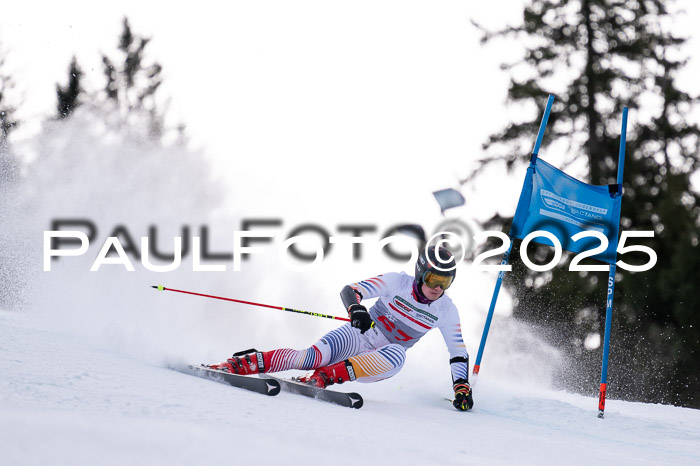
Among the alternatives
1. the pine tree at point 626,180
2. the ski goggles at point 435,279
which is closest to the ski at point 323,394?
the ski goggles at point 435,279

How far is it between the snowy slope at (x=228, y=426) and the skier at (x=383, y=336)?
0.27 metres

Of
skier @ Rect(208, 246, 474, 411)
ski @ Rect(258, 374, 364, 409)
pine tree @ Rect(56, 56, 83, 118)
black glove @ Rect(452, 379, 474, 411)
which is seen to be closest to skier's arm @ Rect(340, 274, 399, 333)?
skier @ Rect(208, 246, 474, 411)

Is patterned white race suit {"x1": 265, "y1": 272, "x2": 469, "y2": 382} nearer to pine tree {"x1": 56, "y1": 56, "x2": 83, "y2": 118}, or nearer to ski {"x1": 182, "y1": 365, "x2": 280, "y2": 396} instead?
ski {"x1": 182, "y1": 365, "x2": 280, "y2": 396}

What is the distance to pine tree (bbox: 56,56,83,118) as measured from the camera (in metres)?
18.6

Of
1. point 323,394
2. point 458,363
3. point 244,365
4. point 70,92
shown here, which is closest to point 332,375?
point 323,394

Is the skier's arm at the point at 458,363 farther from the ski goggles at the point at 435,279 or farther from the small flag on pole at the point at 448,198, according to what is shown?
the small flag on pole at the point at 448,198

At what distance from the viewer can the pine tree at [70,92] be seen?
731 inches

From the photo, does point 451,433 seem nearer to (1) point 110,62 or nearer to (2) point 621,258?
(2) point 621,258

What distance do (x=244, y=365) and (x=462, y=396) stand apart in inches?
59.2

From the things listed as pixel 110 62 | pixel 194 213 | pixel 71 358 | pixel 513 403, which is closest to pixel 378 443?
pixel 71 358

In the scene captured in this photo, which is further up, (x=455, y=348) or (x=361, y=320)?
(x=361, y=320)

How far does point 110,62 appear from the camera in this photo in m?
19.7

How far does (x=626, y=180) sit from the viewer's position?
46.5 feet

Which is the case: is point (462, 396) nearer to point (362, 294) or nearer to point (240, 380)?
point (362, 294)
